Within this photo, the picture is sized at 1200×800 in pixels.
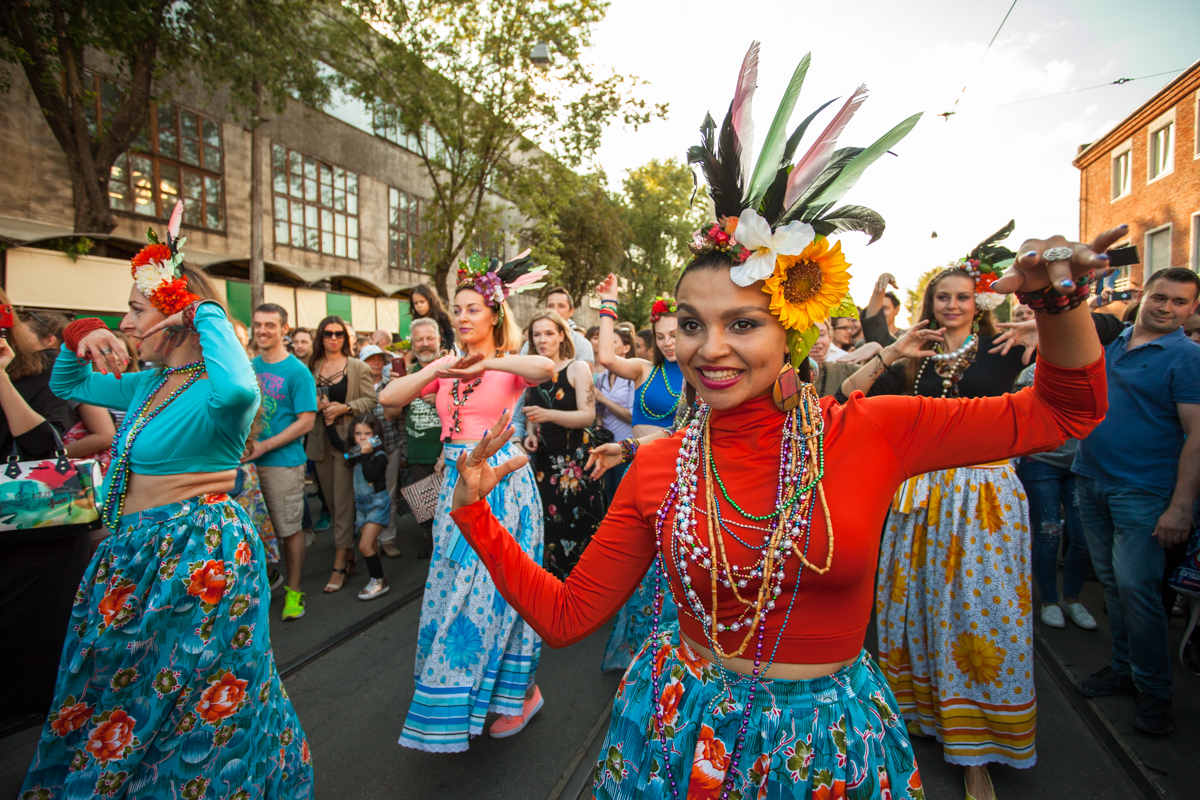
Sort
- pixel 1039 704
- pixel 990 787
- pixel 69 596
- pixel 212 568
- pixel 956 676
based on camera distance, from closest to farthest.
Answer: pixel 212 568 → pixel 990 787 → pixel 956 676 → pixel 69 596 → pixel 1039 704

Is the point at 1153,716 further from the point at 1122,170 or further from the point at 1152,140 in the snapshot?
the point at 1122,170

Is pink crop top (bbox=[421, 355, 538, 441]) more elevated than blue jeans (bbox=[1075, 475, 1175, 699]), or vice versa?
pink crop top (bbox=[421, 355, 538, 441])

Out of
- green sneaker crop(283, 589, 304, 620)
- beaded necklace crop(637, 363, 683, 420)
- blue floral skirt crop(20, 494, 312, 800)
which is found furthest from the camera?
green sneaker crop(283, 589, 304, 620)

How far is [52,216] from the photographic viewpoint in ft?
39.8

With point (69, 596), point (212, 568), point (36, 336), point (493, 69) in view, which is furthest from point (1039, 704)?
point (493, 69)

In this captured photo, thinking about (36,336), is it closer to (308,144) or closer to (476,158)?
(476,158)

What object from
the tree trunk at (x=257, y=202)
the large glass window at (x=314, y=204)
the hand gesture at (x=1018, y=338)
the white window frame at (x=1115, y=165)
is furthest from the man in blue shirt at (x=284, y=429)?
the white window frame at (x=1115, y=165)

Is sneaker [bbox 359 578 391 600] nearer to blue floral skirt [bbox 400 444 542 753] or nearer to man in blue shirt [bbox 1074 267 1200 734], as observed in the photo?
blue floral skirt [bbox 400 444 542 753]

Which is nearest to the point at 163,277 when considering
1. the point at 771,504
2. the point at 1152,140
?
the point at 771,504

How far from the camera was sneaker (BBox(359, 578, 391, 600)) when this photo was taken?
4785 mm

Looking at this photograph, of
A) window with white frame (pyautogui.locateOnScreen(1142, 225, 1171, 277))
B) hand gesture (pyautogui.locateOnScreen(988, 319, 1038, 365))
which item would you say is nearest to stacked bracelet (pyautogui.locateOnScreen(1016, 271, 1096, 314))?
hand gesture (pyautogui.locateOnScreen(988, 319, 1038, 365))

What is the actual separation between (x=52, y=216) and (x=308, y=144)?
767cm

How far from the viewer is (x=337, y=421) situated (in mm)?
5199

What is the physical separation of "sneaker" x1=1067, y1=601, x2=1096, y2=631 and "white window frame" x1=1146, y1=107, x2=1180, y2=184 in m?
18.1
